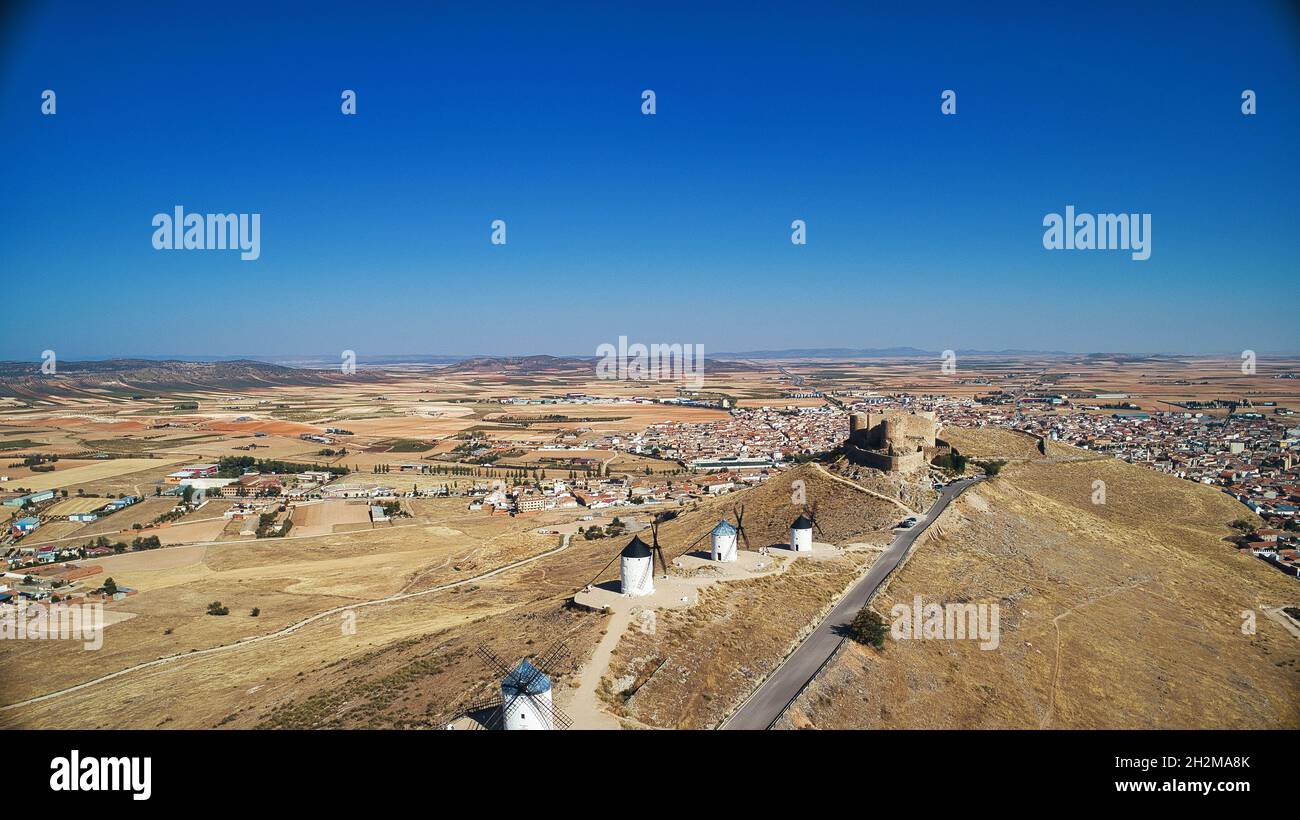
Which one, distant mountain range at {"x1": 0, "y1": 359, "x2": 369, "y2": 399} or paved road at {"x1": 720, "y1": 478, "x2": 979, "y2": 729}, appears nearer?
paved road at {"x1": 720, "y1": 478, "x2": 979, "y2": 729}

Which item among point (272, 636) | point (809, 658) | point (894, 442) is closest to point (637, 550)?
point (809, 658)

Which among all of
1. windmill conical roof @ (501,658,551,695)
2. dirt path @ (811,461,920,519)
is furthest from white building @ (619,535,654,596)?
dirt path @ (811,461,920,519)

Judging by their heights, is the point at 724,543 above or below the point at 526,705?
above

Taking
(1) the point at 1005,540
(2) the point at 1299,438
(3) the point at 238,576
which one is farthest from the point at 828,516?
(2) the point at 1299,438

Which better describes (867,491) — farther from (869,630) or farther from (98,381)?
(98,381)

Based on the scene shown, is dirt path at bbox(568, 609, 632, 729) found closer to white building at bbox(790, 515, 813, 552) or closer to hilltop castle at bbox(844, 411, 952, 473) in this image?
white building at bbox(790, 515, 813, 552)
